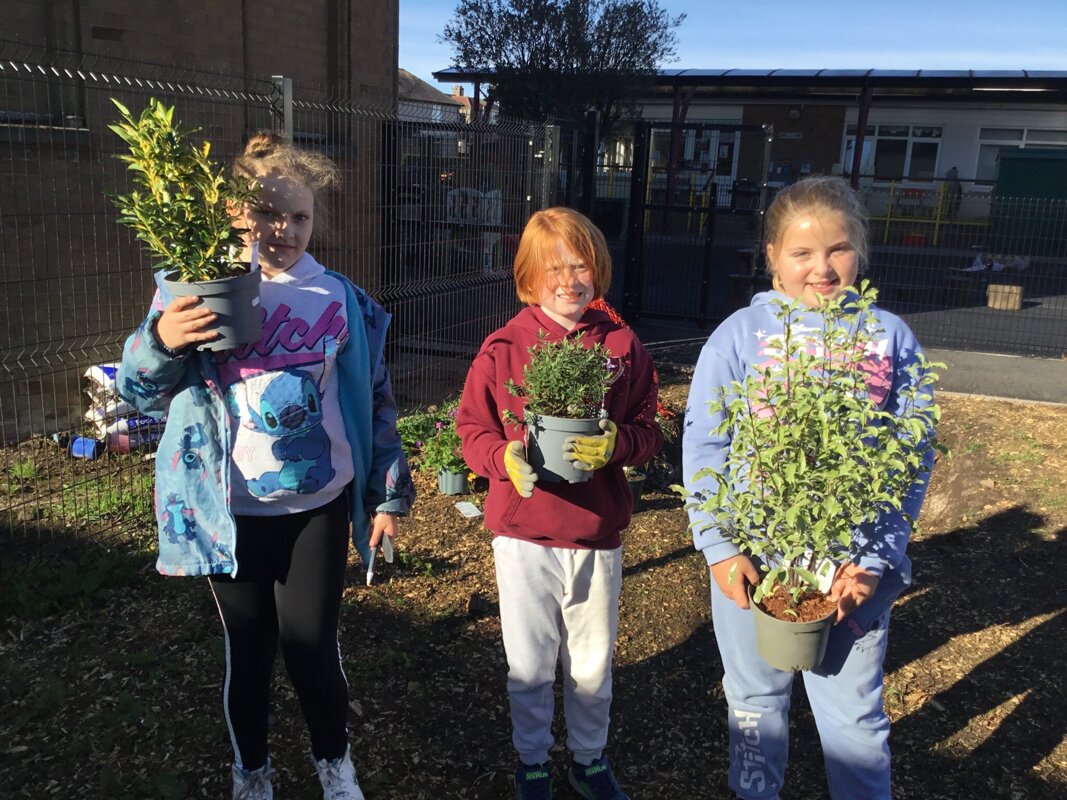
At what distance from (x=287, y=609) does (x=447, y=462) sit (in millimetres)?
3041

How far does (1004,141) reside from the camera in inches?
1029

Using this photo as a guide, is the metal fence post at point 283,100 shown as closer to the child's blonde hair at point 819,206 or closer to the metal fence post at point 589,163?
the child's blonde hair at point 819,206

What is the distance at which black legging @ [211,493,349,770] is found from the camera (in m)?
2.31

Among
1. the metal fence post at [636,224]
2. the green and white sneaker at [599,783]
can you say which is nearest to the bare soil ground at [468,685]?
the green and white sneaker at [599,783]

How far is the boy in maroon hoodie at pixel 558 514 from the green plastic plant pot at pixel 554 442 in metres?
0.12

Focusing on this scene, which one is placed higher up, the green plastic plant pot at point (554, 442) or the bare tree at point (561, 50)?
the bare tree at point (561, 50)

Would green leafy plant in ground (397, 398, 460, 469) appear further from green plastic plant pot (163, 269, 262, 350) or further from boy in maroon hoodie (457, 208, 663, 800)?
green plastic plant pot (163, 269, 262, 350)

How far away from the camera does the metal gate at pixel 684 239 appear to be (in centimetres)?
1003

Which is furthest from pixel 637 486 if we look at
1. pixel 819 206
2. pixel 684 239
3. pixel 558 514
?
pixel 684 239

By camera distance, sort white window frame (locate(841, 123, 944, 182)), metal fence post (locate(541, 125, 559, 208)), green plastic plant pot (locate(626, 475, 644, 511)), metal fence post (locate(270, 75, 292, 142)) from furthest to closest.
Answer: white window frame (locate(841, 123, 944, 182)), metal fence post (locate(541, 125, 559, 208)), metal fence post (locate(270, 75, 292, 142)), green plastic plant pot (locate(626, 475, 644, 511))

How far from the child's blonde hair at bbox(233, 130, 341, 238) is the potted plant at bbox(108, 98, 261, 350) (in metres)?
0.11

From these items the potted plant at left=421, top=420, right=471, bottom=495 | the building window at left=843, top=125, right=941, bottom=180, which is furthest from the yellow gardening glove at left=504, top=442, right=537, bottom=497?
the building window at left=843, top=125, right=941, bottom=180

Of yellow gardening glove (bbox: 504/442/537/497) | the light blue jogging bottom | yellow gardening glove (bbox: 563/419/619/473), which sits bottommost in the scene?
the light blue jogging bottom

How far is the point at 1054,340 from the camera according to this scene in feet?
36.2
